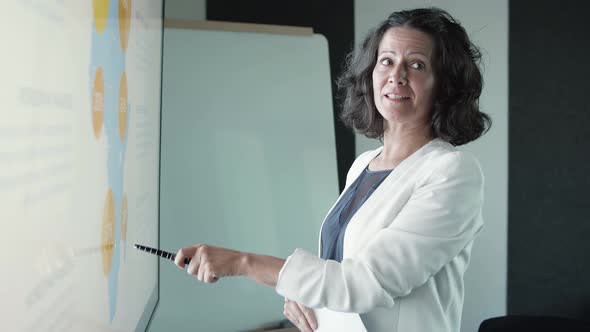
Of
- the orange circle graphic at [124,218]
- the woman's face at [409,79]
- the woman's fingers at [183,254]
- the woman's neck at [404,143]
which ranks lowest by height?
the woman's fingers at [183,254]

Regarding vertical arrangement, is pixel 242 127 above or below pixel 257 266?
above

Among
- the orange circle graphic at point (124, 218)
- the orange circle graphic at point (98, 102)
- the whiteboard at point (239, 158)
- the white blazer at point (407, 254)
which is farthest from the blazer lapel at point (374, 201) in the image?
the whiteboard at point (239, 158)

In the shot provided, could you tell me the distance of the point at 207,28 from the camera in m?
2.27

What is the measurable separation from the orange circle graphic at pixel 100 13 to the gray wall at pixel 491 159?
2511mm

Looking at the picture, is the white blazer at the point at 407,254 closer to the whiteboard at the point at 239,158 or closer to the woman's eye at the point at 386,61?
the woman's eye at the point at 386,61

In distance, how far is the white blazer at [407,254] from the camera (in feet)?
3.91

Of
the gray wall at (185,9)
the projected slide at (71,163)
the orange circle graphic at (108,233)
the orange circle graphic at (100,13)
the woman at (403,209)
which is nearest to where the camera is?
the projected slide at (71,163)

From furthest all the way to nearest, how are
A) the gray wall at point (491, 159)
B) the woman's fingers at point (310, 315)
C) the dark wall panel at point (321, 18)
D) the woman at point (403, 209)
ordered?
the gray wall at point (491, 159)
the dark wall panel at point (321, 18)
the woman's fingers at point (310, 315)
the woman at point (403, 209)

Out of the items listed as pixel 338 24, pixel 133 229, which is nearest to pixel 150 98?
pixel 133 229

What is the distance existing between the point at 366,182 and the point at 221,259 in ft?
1.63

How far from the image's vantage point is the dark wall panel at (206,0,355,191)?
113 inches

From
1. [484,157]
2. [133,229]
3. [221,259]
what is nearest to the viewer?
[221,259]

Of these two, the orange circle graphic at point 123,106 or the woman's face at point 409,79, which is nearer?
the orange circle graphic at point 123,106

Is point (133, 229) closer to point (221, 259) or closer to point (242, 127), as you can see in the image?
point (221, 259)
